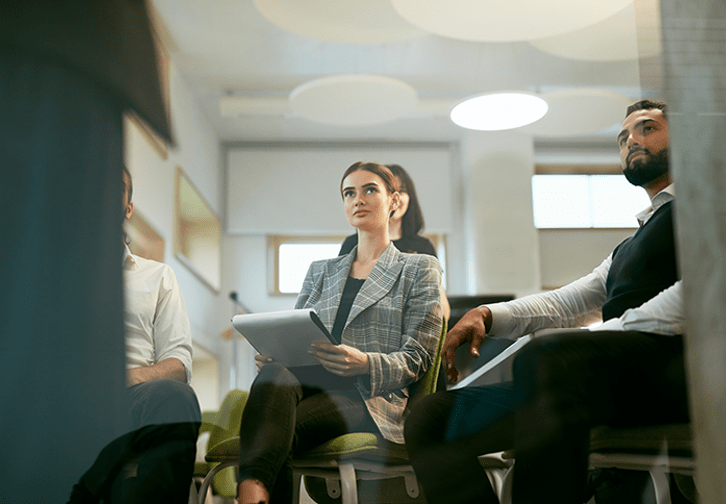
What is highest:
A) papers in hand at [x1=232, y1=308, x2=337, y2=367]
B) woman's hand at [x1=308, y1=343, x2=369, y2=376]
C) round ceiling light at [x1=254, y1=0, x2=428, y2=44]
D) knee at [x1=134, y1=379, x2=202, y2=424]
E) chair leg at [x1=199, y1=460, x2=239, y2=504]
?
round ceiling light at [x1=254, y1=0, x2=428, y2=44]

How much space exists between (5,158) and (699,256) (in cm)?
121

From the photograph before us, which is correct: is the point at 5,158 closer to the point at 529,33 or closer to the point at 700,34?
the point at 529,33

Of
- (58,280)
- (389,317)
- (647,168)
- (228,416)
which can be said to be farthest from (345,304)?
(647,168)

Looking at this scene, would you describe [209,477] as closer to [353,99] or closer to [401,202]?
[401,202]

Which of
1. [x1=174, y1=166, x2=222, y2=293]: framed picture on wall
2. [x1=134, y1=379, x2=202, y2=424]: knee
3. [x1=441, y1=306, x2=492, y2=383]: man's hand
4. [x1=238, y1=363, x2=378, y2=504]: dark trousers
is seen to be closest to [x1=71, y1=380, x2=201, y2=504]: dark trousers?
[x1=134, y1=379, x2=202, y2=424]: knee

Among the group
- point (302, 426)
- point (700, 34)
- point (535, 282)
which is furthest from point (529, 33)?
point (302, 426)

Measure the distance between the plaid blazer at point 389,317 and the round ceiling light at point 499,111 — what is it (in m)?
0.28

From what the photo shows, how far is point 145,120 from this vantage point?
1208 millimetres

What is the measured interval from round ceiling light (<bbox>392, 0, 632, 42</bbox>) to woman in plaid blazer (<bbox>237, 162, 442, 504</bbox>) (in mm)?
294

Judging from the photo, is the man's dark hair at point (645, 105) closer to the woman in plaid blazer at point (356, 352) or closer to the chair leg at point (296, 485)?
the woman in plaid blazer at point (356, 352)

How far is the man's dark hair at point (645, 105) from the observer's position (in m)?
1.17

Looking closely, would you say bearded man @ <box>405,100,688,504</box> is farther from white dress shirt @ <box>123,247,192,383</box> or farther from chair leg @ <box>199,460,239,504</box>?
white dress shirt @ <box>123,247,192,383</box>

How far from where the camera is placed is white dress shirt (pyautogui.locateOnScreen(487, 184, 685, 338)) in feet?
3.79

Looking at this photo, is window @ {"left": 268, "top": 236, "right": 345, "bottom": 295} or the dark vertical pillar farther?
window @ {"left": 268, "top": 236, "right": 345, "bottom": 295}
